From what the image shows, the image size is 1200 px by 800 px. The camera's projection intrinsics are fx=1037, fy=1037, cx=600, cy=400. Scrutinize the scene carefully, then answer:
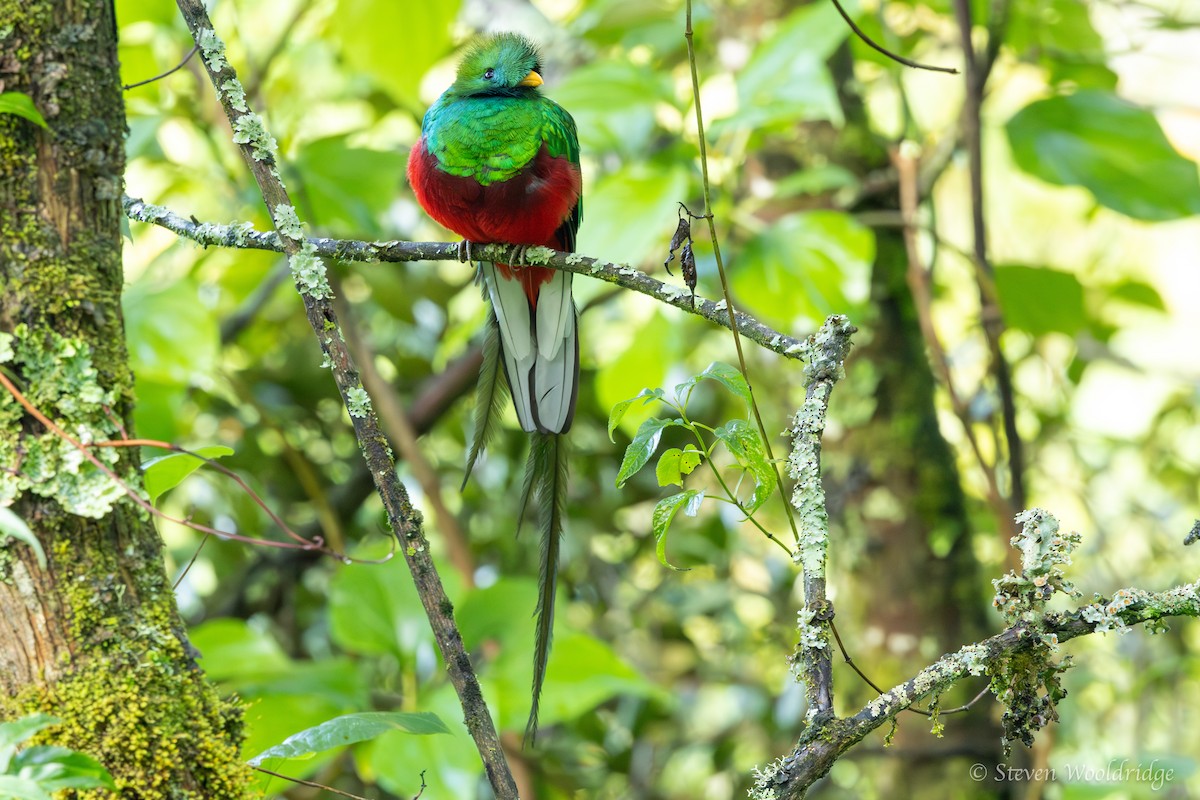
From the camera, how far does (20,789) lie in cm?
89

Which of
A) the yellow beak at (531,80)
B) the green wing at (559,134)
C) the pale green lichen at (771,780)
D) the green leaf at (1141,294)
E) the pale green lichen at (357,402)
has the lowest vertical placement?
the pale green lichen at (771,780)

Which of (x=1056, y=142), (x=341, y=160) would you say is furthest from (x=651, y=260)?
(x=1056, y=142)

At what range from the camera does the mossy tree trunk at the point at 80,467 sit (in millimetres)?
1165

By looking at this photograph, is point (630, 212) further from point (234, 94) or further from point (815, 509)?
point (815, 509)

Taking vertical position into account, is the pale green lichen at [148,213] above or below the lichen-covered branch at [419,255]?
above

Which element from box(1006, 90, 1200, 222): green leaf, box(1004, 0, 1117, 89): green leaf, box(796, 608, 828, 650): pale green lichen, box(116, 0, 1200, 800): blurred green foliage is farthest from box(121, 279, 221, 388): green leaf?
box(1004, 0, 1117, 89): green leaf

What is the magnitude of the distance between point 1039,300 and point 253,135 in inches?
92.6

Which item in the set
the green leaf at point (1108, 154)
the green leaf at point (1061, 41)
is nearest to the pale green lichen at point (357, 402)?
the green leaf at point (1108, 154)

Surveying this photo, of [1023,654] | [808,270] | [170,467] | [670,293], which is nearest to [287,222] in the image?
[170,467]

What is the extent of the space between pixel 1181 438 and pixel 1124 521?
14.9 inches

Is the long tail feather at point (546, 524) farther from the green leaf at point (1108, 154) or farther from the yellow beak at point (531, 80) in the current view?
the green leaf at point (1108, 154)

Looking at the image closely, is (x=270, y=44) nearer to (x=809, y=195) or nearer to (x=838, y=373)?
(x=809, y=195)

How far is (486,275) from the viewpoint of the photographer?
2062mm

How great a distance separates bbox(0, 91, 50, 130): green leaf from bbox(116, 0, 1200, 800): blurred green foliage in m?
0.87
